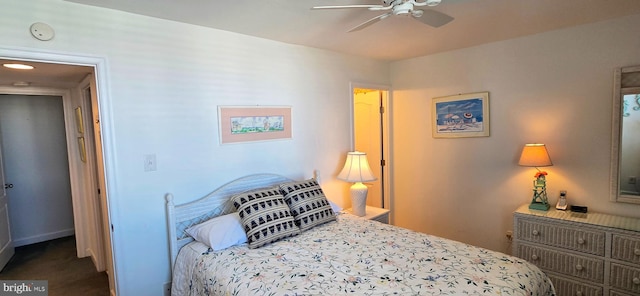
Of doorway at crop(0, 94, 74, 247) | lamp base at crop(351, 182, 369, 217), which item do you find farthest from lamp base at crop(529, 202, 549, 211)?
doorway at crop(0, 94, 74, 247)

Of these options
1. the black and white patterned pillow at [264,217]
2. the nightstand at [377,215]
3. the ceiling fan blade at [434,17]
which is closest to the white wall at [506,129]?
the nightstand at [377,215]

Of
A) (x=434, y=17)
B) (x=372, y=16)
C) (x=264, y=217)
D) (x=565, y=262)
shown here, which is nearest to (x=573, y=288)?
(x=565, y=262)

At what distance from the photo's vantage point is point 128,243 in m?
2.23

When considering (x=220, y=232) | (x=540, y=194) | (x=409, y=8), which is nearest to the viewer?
(x=409, y=8)

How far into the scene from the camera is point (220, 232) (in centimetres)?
→ 225

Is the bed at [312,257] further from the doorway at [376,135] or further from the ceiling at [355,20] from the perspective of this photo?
the doorway at [376,135]

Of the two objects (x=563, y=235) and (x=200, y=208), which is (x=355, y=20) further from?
(x=563, y=235)

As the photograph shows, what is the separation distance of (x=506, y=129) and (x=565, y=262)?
4.22ft

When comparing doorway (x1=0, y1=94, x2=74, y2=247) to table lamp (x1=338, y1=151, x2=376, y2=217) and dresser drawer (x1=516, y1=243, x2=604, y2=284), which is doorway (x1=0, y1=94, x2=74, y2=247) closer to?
table lamp (x1=338, y1=151, x2=376, y2=217)

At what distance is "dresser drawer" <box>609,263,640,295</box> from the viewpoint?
228 centimetres

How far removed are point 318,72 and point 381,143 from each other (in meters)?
1.43

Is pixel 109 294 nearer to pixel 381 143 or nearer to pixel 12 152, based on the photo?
pixel 12 152

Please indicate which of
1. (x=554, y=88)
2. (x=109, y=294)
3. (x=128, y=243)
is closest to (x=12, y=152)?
(x=109, y=294)

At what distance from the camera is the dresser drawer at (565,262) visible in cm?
244
